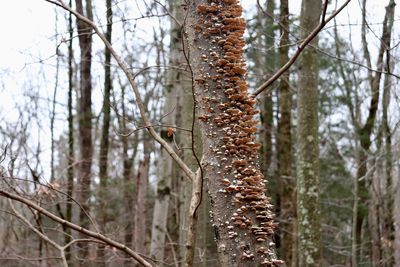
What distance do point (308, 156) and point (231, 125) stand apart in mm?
4141

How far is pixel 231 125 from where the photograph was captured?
220cm

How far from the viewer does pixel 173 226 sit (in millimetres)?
15227

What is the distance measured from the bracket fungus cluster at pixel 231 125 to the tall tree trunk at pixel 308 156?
3.72 meters

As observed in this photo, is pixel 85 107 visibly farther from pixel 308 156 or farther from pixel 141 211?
pixel 308 156

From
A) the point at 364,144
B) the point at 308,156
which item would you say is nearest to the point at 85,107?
the point at 364,144

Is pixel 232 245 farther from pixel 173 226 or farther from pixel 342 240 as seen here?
pixel 342 240

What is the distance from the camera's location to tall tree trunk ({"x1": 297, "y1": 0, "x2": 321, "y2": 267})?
591cm

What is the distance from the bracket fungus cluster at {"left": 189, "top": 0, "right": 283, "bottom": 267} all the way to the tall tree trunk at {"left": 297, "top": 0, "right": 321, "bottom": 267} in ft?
12.2

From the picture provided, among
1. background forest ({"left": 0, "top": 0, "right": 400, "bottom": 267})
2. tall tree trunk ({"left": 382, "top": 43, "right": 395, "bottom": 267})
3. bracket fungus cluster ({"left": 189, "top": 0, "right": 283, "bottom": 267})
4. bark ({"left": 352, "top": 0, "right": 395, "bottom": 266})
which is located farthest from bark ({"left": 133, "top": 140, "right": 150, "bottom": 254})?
tall tree trunk ({"left": 382, "top": 43, "right": 395, "bottom": 267})

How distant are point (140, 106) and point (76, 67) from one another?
12.2 m

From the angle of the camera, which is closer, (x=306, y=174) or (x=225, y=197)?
(x=225, y=197)

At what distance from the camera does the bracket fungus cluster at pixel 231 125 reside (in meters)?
2.03

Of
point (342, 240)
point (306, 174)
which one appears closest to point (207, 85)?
point (306, 174)

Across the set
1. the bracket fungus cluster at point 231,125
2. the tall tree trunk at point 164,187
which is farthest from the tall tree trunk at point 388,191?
the bracket fungus cluster at point 231,125
